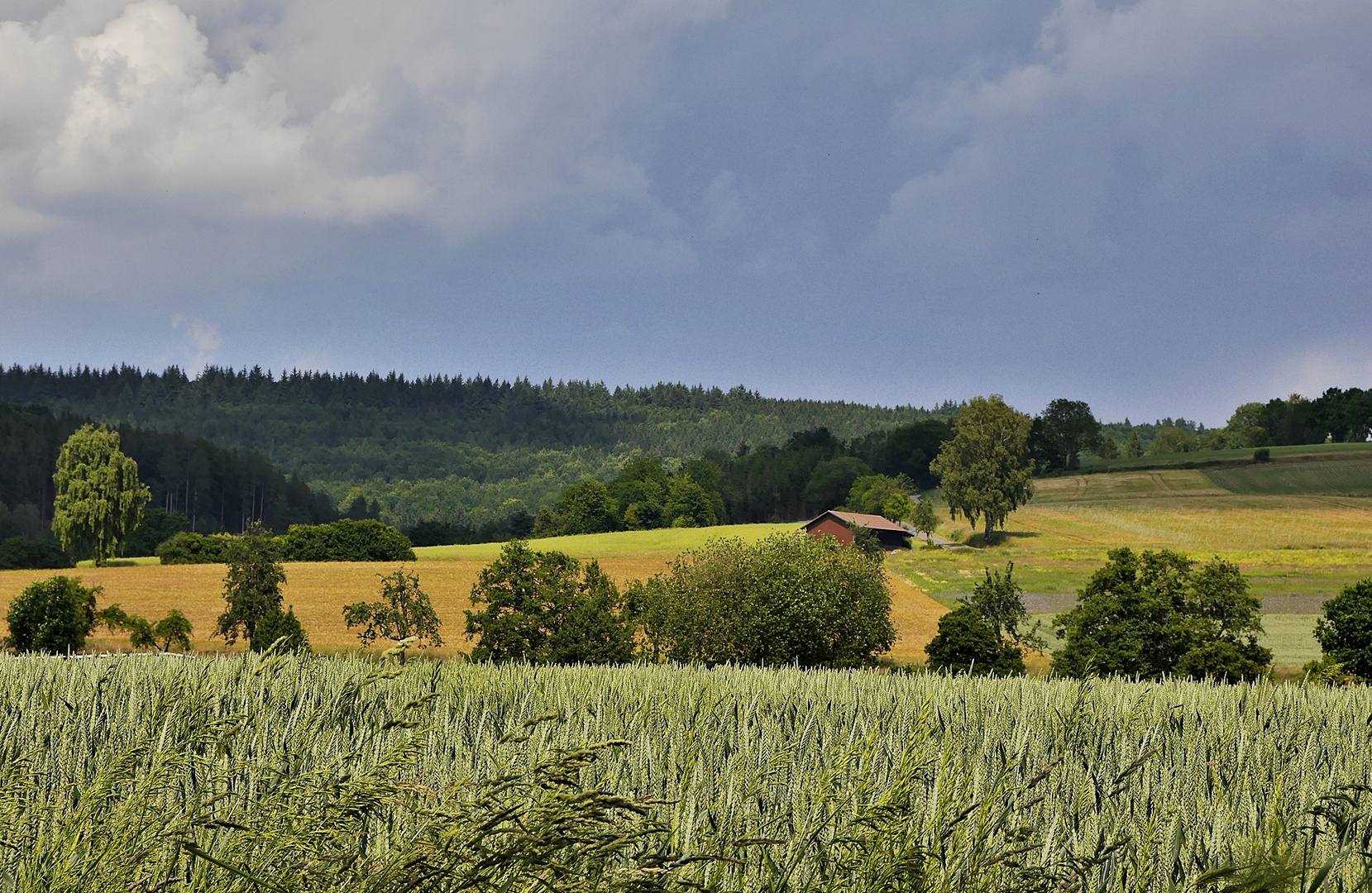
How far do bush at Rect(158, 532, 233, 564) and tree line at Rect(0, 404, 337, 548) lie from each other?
4475 cm

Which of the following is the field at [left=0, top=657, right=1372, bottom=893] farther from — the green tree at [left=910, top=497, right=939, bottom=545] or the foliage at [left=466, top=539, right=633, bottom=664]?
the green tree at [left=910, top=497, right=939, bottom=545]

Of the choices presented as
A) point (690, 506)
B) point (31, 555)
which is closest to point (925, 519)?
point (690, 506)

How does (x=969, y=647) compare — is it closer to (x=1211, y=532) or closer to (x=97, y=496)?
(x=1211, y=532)

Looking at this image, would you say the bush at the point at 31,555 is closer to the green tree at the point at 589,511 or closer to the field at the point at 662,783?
the green tree at the point at 589,511

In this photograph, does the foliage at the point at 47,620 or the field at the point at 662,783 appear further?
the foliage at the point at 47,620

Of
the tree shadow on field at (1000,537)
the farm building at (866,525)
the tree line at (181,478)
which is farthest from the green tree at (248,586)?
the tree line at (181,478)

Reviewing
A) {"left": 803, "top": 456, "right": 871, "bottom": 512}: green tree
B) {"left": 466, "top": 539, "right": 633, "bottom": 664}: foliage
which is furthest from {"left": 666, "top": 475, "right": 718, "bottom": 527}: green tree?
{"left": 466, "top": 539, "right": 633, "bottom": 664}: foliage

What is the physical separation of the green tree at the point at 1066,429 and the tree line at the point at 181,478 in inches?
3891

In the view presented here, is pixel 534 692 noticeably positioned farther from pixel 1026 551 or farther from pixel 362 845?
pixel 1026 551

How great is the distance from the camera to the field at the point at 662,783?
222 cm

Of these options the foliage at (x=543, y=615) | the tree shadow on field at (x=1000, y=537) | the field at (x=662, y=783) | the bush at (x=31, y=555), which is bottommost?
the tree shadow on field at (x=1000, y=537)

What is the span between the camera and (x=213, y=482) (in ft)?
443

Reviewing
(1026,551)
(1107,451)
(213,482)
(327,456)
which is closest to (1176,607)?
(1026,551)

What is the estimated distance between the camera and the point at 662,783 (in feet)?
16.2
